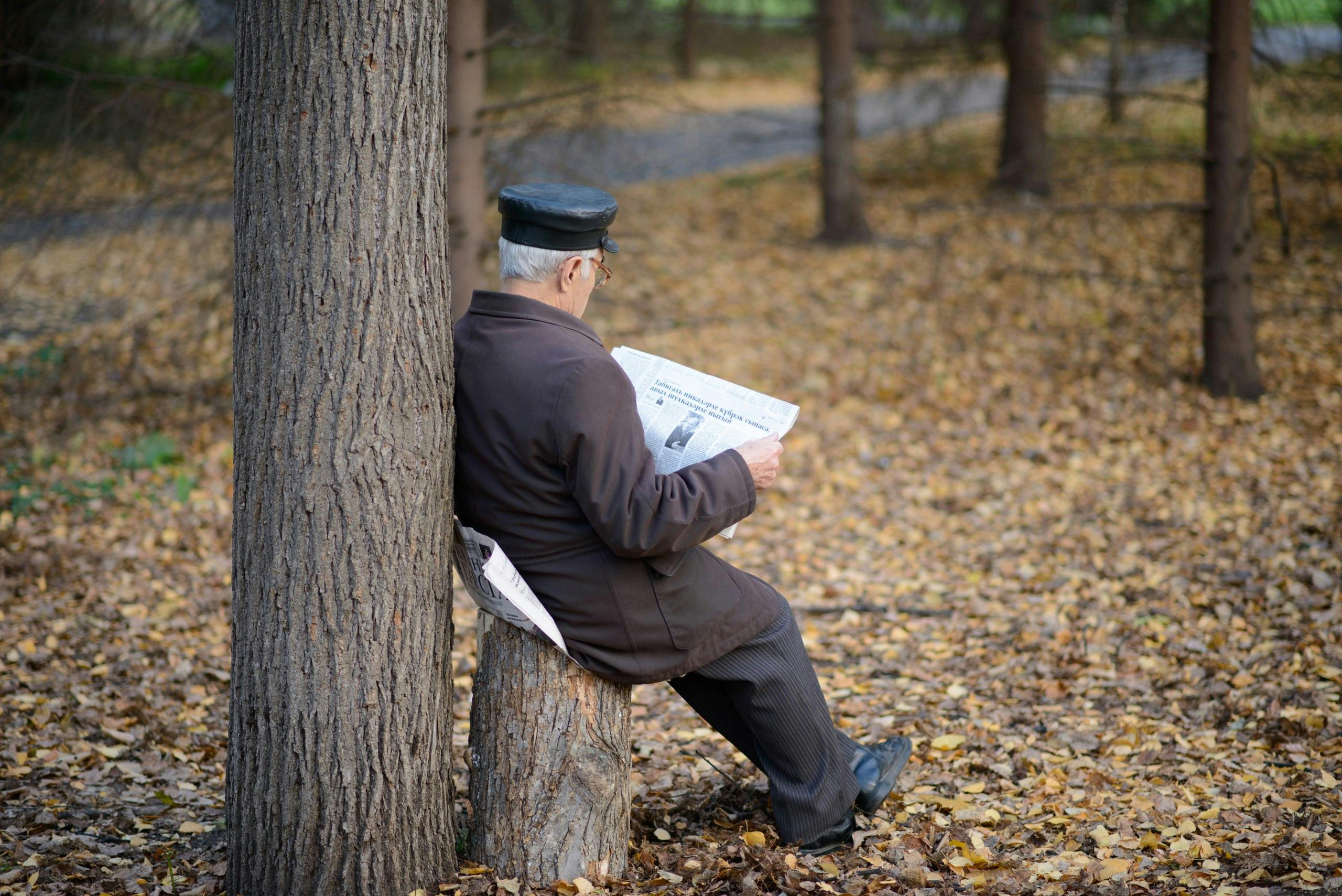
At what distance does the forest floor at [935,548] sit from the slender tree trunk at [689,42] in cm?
1133

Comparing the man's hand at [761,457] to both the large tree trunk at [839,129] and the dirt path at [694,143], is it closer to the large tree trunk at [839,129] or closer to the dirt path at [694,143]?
the dirt path at [694,143]

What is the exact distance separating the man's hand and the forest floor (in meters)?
1.20

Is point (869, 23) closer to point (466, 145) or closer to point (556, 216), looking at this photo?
point (466, 145)

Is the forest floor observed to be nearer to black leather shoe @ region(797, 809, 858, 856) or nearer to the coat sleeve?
black leather shoe @ region(797, 809, 858, 856)

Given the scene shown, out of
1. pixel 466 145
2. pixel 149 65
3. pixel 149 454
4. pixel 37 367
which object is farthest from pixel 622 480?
pixel 37 367

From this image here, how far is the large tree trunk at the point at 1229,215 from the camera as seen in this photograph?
789 cm

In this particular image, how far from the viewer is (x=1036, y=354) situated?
9.45 meters

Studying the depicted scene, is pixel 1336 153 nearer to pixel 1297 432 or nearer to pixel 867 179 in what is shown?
pixel 1297 432

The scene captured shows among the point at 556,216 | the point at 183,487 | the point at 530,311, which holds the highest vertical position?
the point at 556,216

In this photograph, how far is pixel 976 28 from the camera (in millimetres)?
14461

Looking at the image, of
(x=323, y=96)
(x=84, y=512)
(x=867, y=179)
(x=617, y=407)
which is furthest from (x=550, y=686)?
(x=867, y=179)

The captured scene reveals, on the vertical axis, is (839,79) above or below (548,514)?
above

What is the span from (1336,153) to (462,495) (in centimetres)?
945

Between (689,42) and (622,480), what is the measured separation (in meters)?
22.0
